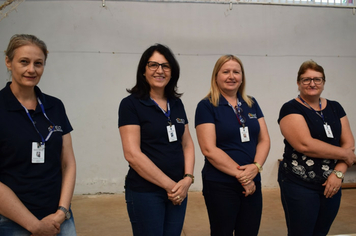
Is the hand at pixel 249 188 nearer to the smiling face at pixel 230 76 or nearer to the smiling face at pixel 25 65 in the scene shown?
the smiling face at pixel 230 76

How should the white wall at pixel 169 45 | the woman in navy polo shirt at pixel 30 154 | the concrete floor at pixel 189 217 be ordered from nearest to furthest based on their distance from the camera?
the woman in navy polo shirt at pixel 30 154 < the concrete floor at pixel 189 217 < the white wall at pixel 169 45

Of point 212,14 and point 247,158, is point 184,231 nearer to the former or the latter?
point 247,158

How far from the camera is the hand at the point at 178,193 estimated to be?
1.65 meters

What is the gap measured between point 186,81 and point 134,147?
294 cm

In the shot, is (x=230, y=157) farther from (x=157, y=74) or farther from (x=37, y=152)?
(x=37, y=152)

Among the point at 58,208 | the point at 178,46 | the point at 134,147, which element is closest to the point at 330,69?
the point at 178,46

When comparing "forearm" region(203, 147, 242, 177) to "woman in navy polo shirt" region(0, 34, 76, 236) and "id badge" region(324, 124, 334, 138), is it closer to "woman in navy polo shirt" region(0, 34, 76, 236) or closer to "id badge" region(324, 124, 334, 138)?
"id badge" region(324, 124, 334, 138)

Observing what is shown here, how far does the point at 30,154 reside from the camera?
4.22ft

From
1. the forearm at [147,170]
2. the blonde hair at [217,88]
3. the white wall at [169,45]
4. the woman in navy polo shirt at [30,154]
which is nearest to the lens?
the woman in navy polo shirt at [30,154]

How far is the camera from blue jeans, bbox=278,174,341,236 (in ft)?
6.42

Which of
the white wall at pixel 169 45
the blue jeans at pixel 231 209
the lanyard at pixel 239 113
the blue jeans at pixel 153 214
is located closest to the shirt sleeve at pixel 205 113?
the lanyard at pixel 239 113

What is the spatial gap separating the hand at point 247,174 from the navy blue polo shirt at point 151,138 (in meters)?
0.37

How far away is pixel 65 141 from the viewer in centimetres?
149

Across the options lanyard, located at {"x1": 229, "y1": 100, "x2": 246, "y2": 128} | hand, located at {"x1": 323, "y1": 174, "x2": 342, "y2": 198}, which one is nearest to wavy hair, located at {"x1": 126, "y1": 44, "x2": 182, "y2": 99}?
lanyard, located at {"x1": 229, "y1": 100, "x2": 246, "y2": 128}
